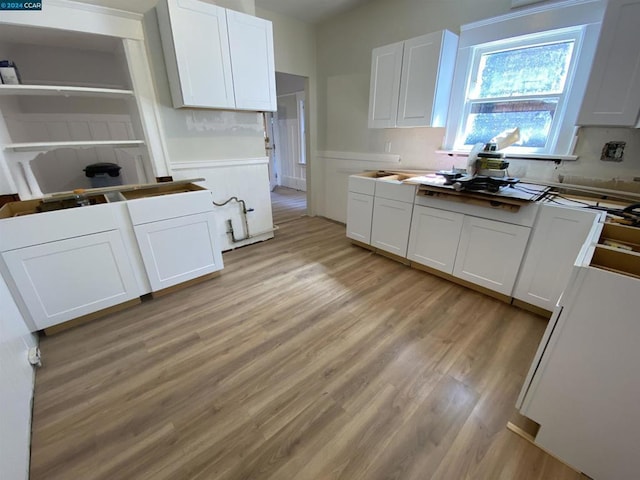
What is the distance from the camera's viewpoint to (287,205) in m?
5.29

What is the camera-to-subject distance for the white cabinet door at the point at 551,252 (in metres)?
1.78

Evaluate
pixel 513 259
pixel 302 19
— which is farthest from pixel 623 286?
pixel 302 19

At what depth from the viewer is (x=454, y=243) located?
244cm

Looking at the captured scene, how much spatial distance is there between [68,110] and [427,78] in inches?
138

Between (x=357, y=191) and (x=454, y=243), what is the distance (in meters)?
1.22

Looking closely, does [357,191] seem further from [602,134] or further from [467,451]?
[467,451]

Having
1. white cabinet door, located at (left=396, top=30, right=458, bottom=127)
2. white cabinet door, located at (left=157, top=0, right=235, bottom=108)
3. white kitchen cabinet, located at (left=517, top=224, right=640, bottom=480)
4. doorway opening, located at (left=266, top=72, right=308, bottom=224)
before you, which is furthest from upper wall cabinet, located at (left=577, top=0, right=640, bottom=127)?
doorway opening, located at (left=266, top=72, right=308, bottom=224)

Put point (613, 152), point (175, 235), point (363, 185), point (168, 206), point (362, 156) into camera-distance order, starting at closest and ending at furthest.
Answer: point (613, 152) → point (168, 206) → point (175, 235) → point (363, 185) → point (362, 156)

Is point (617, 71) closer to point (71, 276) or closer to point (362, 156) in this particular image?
point (362, 156)

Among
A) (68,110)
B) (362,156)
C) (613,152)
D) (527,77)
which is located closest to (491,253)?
(613,152)

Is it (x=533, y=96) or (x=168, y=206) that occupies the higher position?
(x=533, y=96)

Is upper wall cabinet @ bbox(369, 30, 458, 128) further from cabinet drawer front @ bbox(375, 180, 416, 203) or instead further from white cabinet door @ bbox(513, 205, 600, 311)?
white cabinet door @ bbox(513, 205, 600, 311)

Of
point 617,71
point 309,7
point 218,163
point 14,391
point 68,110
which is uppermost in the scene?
point 309,7

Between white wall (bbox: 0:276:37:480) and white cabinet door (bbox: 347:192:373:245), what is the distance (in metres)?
2.86
